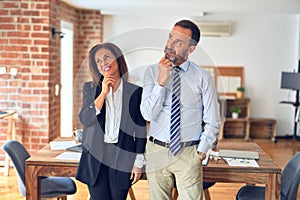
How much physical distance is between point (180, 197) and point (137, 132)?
401mm

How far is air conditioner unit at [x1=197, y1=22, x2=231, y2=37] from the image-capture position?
6758 mm

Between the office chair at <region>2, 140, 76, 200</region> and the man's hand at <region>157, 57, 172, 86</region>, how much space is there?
127 cm

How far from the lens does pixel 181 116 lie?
1.97 m

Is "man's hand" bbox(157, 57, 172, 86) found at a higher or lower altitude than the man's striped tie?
higher

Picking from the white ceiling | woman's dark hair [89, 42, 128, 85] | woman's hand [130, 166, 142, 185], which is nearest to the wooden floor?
woman's hand [130, 166, 142, 185]

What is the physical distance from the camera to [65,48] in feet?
19.6

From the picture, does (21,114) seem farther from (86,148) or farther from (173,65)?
(173,65)

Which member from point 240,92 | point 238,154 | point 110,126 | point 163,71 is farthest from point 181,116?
point 240,92

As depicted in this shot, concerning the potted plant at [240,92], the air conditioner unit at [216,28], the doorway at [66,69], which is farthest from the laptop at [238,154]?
the air conditioner unit at [216,28]

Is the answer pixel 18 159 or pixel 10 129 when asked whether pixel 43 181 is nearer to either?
pixel 18 159

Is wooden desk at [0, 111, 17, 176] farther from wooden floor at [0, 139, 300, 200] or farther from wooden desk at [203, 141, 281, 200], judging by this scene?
wooden desk at [203, 141, 281, 200]

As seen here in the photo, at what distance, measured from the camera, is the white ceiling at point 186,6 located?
5.21 m

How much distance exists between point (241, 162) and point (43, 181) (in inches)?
53.7

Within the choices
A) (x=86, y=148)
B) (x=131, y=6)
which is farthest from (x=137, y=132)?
(x=131, y=6)
